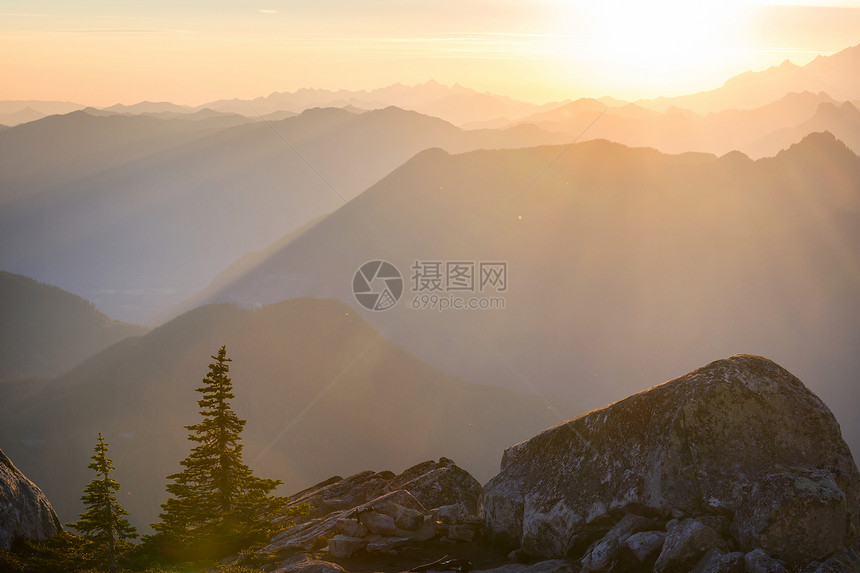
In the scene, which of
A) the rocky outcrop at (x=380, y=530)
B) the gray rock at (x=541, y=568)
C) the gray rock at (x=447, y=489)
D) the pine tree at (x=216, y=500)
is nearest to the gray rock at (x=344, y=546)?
the rocky outcrop at (x=380, y=530)

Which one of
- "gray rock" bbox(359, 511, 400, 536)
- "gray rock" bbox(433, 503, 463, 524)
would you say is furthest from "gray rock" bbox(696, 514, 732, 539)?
"gray rock" bbox(359, 511, 400, 536)

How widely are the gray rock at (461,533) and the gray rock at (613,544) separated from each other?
15.9ft

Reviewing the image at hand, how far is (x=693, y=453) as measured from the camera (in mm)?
18656

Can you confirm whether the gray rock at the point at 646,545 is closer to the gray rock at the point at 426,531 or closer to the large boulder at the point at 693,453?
the large boulder at the point at 693,453

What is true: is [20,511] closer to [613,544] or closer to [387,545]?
[387,545]

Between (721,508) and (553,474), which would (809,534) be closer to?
(721,508)

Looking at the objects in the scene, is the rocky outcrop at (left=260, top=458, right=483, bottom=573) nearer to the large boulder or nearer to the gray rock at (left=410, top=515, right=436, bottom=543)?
the gray rock at (left=410, top=515, right=436, bottom=543)

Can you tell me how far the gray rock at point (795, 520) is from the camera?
1602 cm

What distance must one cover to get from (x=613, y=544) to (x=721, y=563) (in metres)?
2.76

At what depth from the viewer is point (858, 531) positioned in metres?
17.9

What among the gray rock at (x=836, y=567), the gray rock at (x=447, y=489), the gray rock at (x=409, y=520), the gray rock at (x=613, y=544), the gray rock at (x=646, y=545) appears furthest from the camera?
the gray rock at (x=447, y=489)

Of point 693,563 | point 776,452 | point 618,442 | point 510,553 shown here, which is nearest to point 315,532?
point 510,553

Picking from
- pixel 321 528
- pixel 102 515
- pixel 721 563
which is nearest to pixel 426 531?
pixel 321 528

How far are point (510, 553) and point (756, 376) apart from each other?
8501mm
